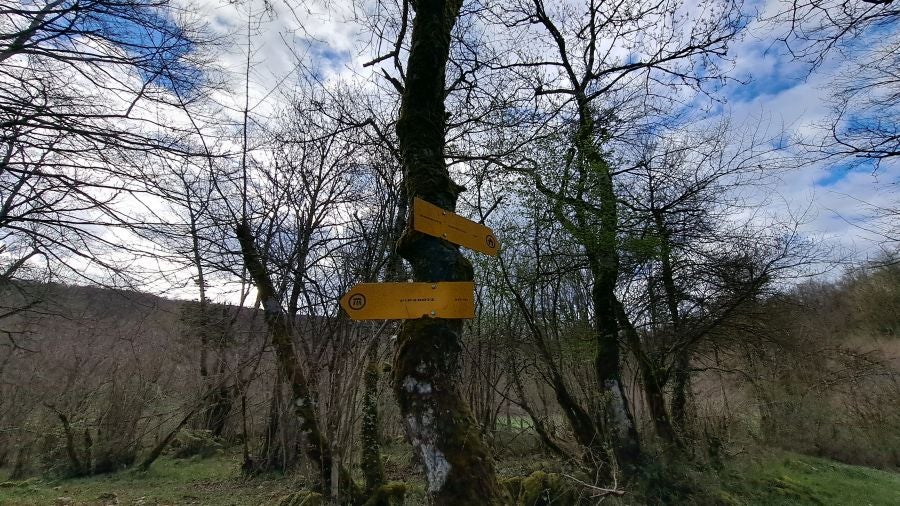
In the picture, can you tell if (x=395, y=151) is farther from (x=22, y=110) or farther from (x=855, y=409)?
(x=855, y=409)

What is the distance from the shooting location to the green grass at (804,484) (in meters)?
6.83

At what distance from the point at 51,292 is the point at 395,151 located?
491 cm

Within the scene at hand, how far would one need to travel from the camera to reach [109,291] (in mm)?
4473

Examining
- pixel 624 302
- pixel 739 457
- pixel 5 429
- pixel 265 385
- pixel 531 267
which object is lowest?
pixel 739 457

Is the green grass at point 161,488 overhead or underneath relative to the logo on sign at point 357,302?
underneath

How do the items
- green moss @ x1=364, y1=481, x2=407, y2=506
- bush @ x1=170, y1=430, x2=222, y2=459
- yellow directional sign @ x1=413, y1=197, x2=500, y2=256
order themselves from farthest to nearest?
bush @ x1=170, y1=430, x2=222, y2=459
green moss @ x1=364, y1=481, x2=407, y2=506
yellow directional sign @ x1=413, y1=197, x2=500, y2=256

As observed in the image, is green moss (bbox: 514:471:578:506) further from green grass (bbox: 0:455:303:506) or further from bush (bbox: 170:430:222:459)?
bush (bbox: 170:430:222:459)

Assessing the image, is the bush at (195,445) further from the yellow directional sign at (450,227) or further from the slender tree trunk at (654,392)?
the yellow directional sign at (450,227)

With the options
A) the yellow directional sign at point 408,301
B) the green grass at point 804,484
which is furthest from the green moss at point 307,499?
the green grass at point 804,484

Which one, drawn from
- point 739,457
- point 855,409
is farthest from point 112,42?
point 855,409

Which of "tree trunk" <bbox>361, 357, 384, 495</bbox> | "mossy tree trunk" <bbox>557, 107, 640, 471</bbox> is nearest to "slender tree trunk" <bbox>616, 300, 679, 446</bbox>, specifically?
"mossy tree trunk" <bbox>557, 107, 640, 471</bbox>

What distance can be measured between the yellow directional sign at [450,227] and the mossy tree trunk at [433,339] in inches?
5.3

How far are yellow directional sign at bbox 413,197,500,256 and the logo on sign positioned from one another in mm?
512

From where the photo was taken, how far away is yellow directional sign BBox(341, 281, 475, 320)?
2.05 metres
